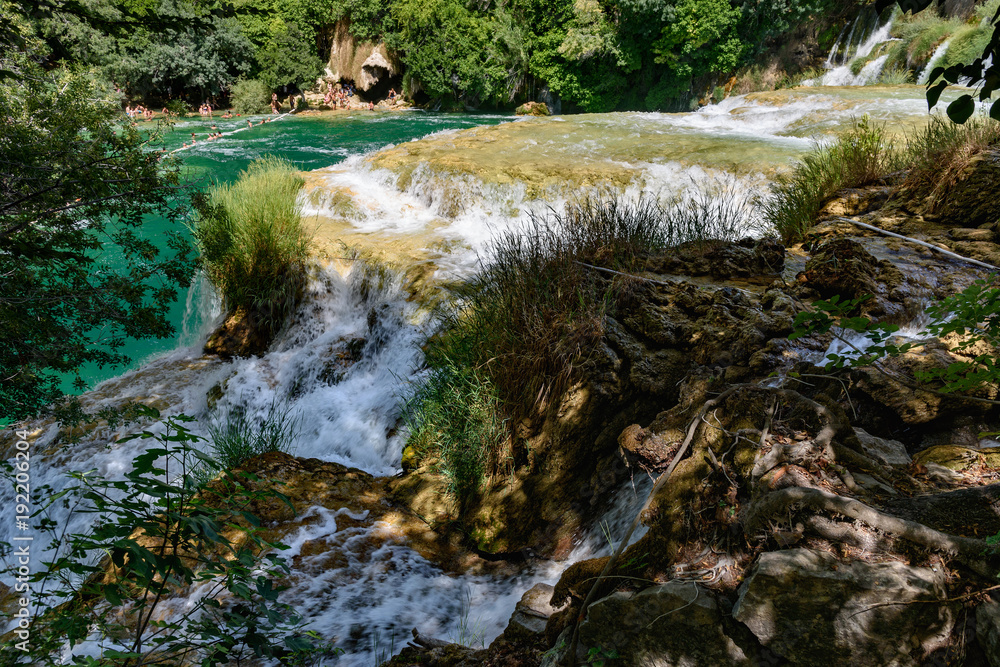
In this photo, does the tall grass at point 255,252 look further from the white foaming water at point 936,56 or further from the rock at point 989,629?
the white foaming water at point 936,56

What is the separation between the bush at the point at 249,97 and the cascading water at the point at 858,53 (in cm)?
2061

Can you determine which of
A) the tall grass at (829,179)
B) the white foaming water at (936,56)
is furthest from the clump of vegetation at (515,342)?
the white foaming water at (936,56)

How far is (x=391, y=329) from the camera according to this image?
A: 5488mm

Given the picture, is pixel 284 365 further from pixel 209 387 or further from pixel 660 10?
pixel 660 10

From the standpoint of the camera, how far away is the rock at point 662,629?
141cm

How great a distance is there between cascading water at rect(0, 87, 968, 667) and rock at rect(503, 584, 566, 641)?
432 mm

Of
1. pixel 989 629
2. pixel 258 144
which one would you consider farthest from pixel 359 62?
pixel 989 629

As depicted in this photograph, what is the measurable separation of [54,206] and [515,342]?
11.3 ft

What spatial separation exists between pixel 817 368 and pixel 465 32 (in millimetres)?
22077

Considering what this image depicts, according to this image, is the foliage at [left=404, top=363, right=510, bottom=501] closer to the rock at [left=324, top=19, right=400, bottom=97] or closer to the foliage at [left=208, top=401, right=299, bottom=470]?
the foliage at [left=208, top=401, right=299, bottom=470]

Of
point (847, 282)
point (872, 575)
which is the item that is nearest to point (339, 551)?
point (872, 575)

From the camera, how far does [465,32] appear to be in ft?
67.8

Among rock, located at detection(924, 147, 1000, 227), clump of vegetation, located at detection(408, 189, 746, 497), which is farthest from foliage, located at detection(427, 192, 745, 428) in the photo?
rock, located at detection(924, 147, 1000, 227)

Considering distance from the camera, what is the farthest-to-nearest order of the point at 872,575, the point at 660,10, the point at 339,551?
the point at 660,10
the point at 339,551
the point at 872,575
